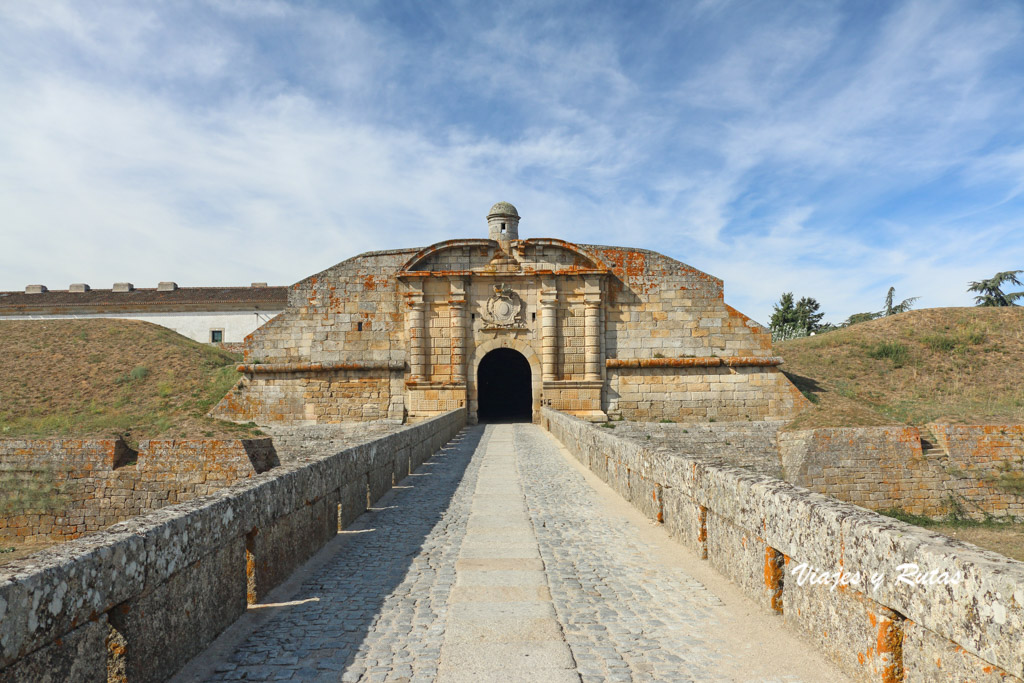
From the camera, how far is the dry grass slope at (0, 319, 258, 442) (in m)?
21.3

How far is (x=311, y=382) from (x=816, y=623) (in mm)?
20698

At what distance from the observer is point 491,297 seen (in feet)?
73.1

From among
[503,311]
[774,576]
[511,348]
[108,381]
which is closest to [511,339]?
[511,348]

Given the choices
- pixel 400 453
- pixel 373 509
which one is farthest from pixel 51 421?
pixel 373 509

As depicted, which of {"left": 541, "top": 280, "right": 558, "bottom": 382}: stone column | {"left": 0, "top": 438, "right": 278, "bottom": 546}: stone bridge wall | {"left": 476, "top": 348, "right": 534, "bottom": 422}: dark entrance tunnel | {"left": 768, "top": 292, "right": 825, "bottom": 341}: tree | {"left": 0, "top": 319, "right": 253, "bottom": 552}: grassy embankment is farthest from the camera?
{"left": 768, "top": 292, "right": 825, "bottom": 341}: tree

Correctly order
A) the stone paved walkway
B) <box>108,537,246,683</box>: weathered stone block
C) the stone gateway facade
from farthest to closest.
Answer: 1. the stone gateway facade
2. the stone paved walkway
3. <box>108,537,246,683</box>: weathered stone block

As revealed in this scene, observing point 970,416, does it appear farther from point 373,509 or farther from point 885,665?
point 885,665

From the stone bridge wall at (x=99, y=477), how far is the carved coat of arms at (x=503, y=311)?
992cm

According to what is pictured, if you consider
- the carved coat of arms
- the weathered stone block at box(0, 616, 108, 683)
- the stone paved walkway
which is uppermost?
the carved coat of arms

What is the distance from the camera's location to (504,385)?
101ft

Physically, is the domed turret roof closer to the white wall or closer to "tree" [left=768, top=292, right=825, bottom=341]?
the white wall

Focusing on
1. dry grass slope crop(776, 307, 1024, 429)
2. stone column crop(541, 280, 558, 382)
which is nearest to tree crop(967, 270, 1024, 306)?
dry grass slope crop(776, 307, 1024, 429)

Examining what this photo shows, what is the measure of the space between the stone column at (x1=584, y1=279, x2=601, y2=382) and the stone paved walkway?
49.8 ft

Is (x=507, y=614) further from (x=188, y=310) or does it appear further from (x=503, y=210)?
(x=188, y=310)
